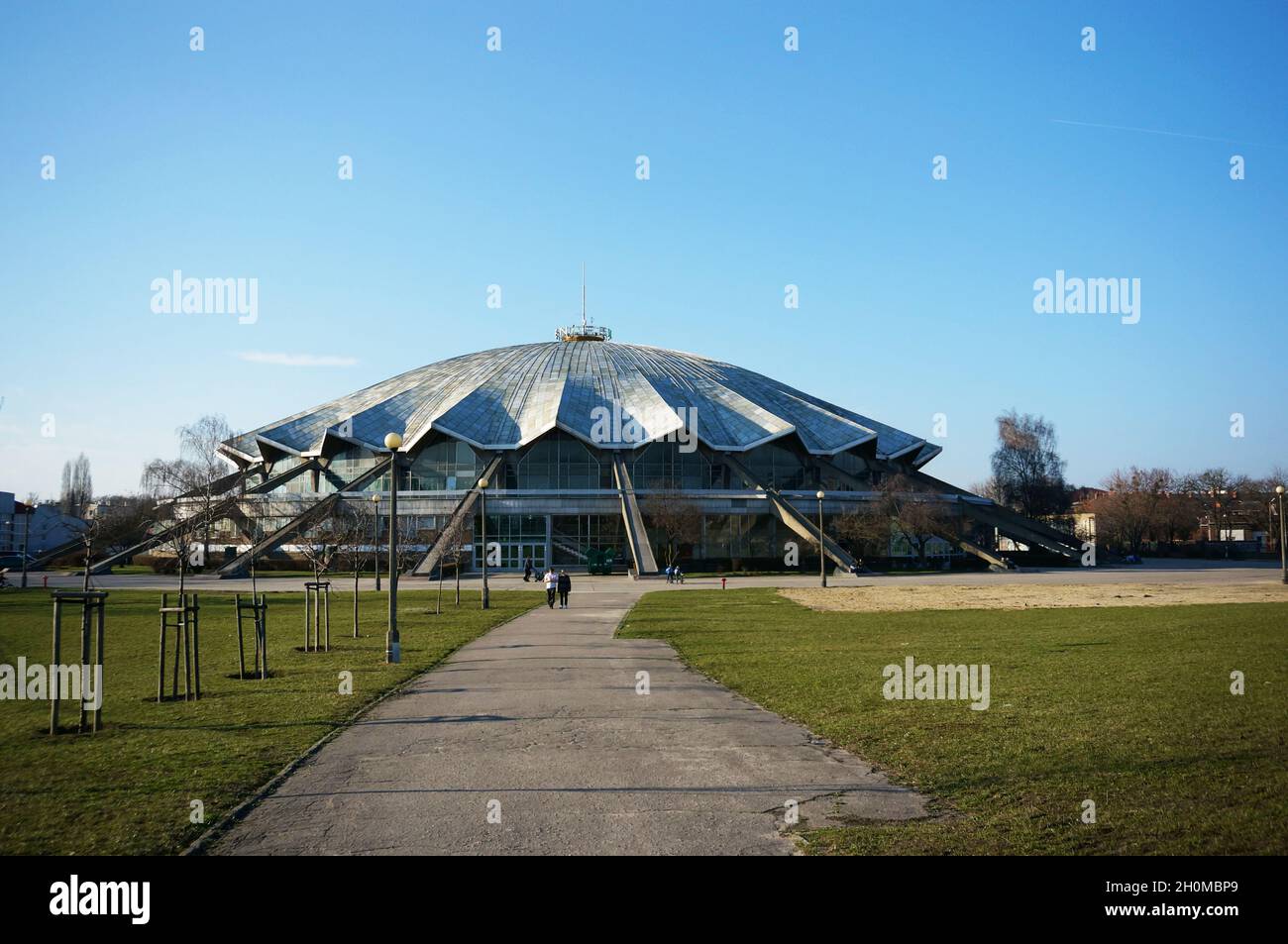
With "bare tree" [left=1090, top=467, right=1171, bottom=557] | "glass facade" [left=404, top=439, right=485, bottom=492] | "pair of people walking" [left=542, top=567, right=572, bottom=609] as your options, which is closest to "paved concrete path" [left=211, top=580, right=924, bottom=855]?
"pair of people walking" [left=542, top=567, right=572, bottom=609]

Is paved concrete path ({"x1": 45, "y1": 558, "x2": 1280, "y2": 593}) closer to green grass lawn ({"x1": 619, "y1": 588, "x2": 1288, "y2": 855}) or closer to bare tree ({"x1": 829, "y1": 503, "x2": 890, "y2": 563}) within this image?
bare tree ({"x1": 829, "y1": 503, "x2": 890, "y2": 563})

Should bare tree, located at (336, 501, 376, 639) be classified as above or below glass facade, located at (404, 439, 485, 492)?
below

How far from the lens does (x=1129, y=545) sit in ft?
265

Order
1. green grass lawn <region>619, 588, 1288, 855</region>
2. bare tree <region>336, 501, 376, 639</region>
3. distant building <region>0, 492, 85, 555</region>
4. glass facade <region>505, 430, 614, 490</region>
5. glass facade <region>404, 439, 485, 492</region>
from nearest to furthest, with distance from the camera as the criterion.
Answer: green grass lawn <region>619, 588, 1288, 855</region> < bare tree <region>336, 501, 376, 639</region> < glass facade <region>505, 430, 614, 490</region> < glass facade <region>404, 439, 485, 492</region> < distant building <region>0, 492, 85, 555</region>

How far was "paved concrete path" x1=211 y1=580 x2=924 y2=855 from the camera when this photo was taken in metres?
6.15

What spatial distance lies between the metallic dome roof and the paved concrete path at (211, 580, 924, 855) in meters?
51.8

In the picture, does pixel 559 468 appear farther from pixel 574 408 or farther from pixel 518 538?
pixel 518 538

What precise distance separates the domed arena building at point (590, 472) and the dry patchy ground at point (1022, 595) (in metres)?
14.3

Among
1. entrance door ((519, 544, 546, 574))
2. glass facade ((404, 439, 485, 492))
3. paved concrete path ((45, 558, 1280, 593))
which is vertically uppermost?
glass facade ((404, 439, 485, 492))

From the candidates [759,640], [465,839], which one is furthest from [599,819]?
[759,640]

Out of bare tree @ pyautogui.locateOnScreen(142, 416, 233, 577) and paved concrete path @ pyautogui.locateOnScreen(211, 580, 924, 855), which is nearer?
paved concrete path @ pyautogui.locateOnScreen(211, 580, 924, 855)

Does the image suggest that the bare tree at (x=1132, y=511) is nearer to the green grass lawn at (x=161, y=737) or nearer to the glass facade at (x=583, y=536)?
the glass facade at (x=583, y=536)

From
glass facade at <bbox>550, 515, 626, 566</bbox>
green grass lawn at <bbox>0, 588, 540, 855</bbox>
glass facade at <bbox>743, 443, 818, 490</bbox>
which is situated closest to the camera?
green grass lawn at <bbox>0, 588, 540, 855</bbox>
